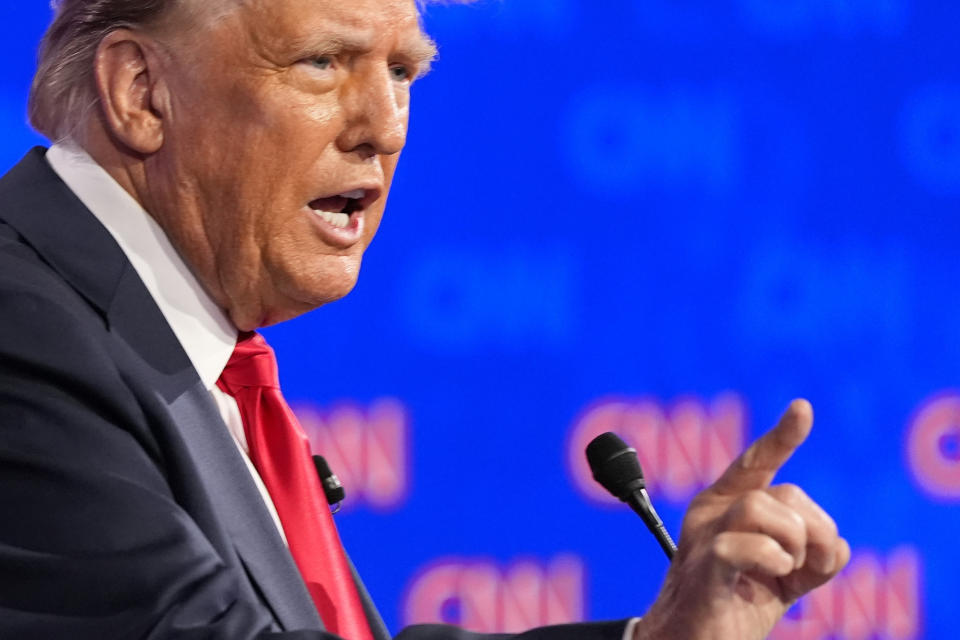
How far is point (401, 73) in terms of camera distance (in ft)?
5.03

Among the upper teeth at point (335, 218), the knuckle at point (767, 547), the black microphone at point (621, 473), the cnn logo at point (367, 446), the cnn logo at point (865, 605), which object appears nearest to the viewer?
the knuckle at point (767, 547)

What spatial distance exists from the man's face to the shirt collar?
0.02 m

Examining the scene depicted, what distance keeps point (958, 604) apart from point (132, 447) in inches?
82.2

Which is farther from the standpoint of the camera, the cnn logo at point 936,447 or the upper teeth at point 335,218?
the cnn logo at point 936,447


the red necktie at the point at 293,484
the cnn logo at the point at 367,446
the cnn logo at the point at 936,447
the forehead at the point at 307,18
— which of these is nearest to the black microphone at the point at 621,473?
the red necktie at the point at 293,484

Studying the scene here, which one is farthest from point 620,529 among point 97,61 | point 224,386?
point 97,61

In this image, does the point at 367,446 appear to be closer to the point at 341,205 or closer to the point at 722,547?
the point at 341,205

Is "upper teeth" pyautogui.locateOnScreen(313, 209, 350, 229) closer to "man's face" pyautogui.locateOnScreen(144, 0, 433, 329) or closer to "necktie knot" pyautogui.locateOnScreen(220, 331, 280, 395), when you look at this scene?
"man's face" pyautogui.locateOnScreen(144, 0, 433, 329)

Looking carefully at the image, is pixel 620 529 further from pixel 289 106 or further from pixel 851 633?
pixel 289 106

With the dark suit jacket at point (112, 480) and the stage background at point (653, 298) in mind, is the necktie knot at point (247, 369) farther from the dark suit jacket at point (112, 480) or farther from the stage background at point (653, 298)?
the stage background at point (653, 298)

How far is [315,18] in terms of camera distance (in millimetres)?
1372

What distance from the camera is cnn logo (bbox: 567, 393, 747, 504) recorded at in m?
2.58

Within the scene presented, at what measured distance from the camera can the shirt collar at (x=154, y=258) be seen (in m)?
1.36

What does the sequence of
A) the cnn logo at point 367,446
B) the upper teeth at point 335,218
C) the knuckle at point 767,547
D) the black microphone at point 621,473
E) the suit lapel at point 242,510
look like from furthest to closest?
the cnn logo at point 367,446 → the upper teeth at point 335,218 → the black microphone at point 621,473 → the suit lapel at point 242,510 → the knuckle at point 767,547
